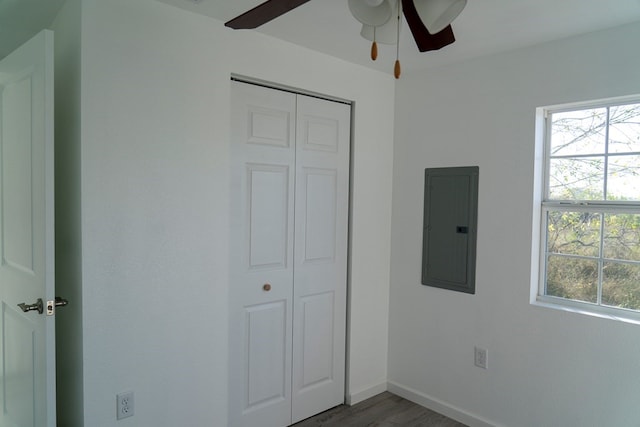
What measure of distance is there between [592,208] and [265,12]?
6.57 ft

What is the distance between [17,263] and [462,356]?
263 centimetres

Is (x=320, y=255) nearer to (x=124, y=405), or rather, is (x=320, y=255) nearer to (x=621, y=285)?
(x=124, y=405)

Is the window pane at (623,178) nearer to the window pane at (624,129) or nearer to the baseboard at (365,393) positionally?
the window pane at (624,129)

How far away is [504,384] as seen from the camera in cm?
256

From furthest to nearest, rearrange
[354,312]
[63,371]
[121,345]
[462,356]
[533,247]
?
[354,312] → [462,356] → [533,247] → [63,371] → [121,345]

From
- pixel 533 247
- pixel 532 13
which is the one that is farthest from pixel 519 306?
pixel 532 13

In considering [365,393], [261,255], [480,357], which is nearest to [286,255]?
[261,255]

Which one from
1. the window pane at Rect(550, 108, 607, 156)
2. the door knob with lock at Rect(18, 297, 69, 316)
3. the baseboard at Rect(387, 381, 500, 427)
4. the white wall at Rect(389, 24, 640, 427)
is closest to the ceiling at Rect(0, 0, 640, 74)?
the white wall at Rect(389, 24, 640, 427)

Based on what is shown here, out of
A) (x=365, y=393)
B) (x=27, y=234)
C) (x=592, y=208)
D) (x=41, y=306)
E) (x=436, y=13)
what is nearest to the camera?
(x=436, y=13)

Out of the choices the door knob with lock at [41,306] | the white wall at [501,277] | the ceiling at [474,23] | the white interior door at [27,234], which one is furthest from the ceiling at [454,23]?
the door knob with lock at [41,306]

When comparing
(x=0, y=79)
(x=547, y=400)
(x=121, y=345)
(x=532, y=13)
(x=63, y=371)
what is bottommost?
(x=547, y=400)

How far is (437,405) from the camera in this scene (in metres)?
2.88

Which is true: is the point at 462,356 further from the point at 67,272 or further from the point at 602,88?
the point at 67,272

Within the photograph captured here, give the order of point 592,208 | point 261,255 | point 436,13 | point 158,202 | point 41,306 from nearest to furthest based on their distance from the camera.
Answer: point 436,13
point 41,306
point 158,202
point 592,208
point 261,255
